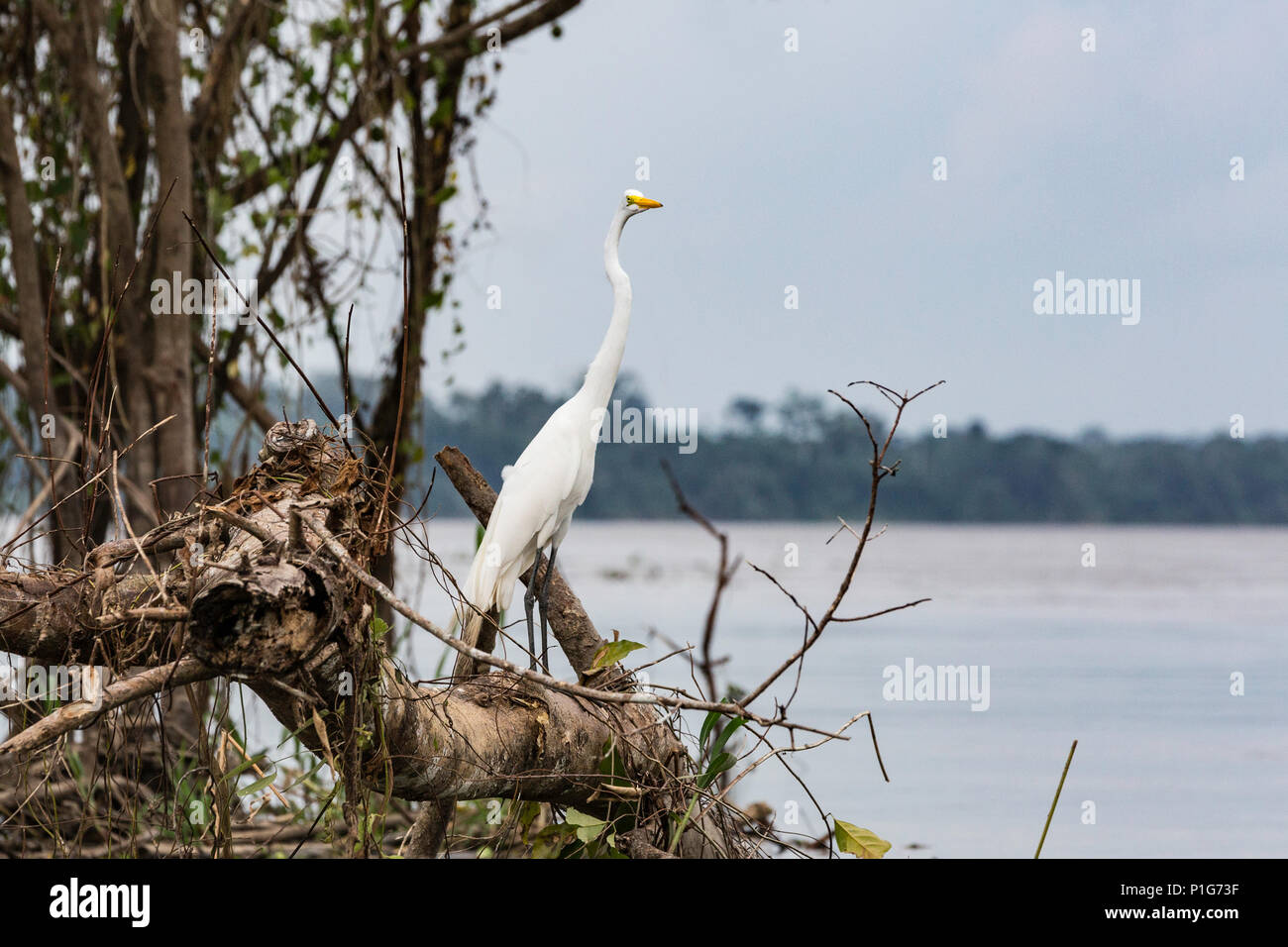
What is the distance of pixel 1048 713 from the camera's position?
621 cm

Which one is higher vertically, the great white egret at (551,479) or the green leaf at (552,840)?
the great white egret at (551,479)

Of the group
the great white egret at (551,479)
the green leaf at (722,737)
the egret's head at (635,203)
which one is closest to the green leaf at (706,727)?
the green leaf at (722,737)

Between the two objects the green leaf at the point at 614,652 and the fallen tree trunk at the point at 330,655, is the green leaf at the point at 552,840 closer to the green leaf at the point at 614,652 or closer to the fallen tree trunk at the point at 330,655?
the fallen tree trunk at the point at 330,655

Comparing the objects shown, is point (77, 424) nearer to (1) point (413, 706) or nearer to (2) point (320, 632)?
(1) point (413, 706)

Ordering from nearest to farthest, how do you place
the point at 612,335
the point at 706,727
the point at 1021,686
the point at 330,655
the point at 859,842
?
the point at 330,655
the point at 859,842
the point at 706,727
the point at 612,335
the point at 1021,686

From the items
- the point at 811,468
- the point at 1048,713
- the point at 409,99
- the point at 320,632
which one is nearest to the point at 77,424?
the point at 409,99

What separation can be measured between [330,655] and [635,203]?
129cm

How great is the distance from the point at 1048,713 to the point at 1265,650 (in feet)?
8.49

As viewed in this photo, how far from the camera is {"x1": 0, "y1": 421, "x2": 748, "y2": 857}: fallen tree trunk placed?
Answer: 1.18 meters

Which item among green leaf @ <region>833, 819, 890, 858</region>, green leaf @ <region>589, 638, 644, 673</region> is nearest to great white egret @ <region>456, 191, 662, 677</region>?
green leaf @ <region>589, 638, 644, 673</region>

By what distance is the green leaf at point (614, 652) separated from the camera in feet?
6.48

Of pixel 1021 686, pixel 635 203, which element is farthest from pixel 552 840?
pixel 1021 686

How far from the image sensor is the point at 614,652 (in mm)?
1977

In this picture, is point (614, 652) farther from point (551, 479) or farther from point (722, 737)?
point (551, 479)
